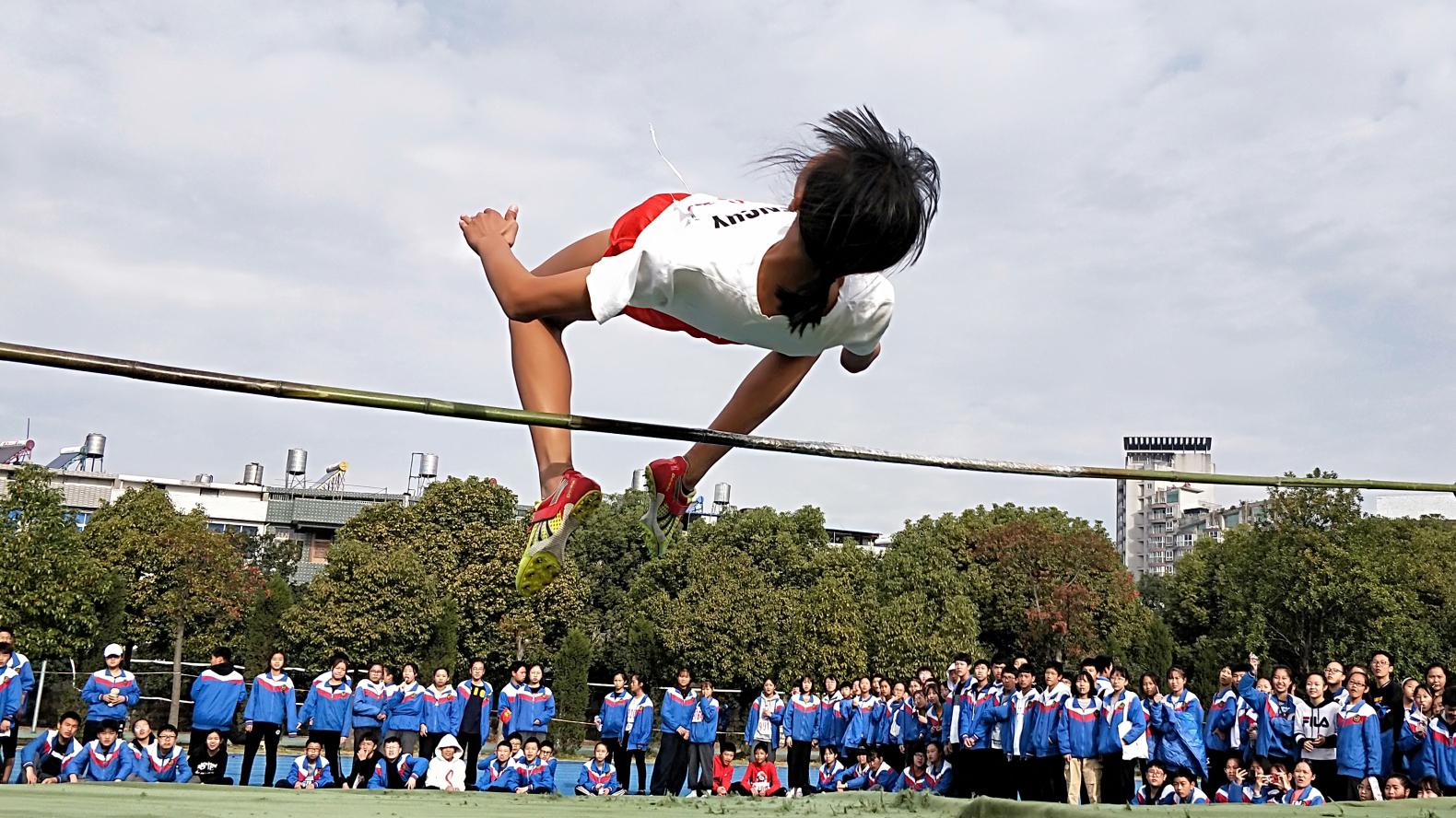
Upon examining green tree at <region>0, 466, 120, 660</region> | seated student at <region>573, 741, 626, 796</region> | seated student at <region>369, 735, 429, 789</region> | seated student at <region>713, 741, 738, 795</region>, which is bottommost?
seated student at <region>713, 741, 738, 795</region>

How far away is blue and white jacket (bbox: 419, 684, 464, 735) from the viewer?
952cm

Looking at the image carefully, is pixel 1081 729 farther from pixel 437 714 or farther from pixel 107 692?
pixel 107 692

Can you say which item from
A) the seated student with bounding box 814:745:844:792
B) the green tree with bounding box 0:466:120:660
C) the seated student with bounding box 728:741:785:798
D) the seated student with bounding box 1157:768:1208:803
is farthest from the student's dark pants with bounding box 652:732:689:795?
the green tree with bounding box 0:466:120:660

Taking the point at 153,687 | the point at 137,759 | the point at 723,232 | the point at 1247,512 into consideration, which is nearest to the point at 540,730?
the point at 137,759

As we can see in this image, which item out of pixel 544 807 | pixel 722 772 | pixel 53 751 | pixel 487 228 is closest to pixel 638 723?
pixel 722 772

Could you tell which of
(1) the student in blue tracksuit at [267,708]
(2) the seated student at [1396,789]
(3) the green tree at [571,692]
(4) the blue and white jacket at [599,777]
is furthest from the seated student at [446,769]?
(3) the green tree at [571,692]

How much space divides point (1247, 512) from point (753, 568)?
1978 inches

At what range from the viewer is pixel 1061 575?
2848 centimetres

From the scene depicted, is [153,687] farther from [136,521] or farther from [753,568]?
[753,568]

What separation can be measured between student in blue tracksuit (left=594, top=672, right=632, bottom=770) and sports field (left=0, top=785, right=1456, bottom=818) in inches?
280

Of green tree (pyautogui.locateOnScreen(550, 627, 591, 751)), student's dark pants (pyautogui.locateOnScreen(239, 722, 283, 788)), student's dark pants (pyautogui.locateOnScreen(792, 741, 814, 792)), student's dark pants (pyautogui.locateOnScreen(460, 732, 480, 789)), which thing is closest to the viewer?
student's dark pants (pyautogui.locateOnScreen(239, 722, 283, 788))

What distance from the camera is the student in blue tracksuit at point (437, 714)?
31.2 feet

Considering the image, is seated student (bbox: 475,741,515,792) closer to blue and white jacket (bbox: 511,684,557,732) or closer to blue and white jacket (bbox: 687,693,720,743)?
blue and white jacket (bbox: 511,684,557,732)

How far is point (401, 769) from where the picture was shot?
353 inches
